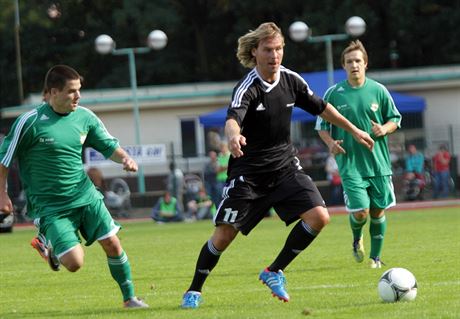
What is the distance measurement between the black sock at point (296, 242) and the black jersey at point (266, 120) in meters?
0.54

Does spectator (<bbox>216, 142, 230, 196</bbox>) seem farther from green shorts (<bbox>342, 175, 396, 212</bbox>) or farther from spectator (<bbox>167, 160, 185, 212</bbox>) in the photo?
green shorts (<bbox>342, 175, 396, 212</bbox>)

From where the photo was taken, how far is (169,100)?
38.6 m

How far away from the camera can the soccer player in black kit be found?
914 cm

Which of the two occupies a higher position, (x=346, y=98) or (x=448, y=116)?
(x=346, y=98)

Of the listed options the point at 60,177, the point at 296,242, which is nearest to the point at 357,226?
the point at 296,242

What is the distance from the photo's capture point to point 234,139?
8.44m

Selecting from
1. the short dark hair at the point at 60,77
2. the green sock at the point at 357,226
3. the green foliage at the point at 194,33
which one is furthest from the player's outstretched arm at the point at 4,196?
the green foliage at the point at 194,33

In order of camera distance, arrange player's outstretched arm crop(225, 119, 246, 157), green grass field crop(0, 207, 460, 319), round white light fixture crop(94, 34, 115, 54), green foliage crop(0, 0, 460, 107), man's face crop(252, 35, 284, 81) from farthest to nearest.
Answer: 1. green foliage crop(0, 0, 460, 107)
2. round white light fixture crop(94, 34, 115, 54)
3. man's face crop(252, 35, 284, 81)
4. green grass field crop(0, 207, 460, 319)
5. player's outstretched arm crop(225, 119, 246, 157)

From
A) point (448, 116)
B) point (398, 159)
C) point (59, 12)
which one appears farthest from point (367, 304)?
point (59, 12)

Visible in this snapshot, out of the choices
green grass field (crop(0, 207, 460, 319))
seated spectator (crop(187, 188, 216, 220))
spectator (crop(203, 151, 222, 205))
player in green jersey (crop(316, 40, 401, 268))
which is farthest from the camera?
seated spectator (crop(187, 188, 216, 220))

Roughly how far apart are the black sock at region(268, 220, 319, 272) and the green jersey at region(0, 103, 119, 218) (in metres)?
1.56

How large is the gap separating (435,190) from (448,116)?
629 cm

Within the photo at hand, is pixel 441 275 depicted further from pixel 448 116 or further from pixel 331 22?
pixel 331 22

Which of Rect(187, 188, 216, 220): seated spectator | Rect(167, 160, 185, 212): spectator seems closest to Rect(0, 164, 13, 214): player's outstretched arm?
Rect(187, 188, 216, 220): seated spectator
